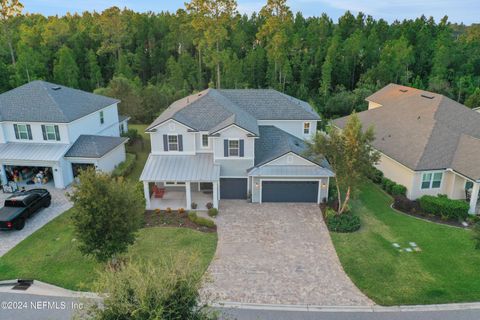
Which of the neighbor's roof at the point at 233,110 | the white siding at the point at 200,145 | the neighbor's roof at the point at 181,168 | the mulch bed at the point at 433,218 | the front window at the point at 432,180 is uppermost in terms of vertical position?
the neighbor's roof at the point at 233,110

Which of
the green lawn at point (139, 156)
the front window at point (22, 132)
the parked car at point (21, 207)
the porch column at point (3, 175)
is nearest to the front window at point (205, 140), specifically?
the green lawn at point (139, 156)

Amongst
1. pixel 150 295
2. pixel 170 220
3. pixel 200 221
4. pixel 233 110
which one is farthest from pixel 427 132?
pixel 150 295

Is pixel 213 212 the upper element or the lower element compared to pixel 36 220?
upper

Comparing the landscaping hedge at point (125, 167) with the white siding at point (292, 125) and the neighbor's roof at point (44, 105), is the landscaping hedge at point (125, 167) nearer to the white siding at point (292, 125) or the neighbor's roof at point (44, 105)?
the neighbor's roof at point (44, 105)

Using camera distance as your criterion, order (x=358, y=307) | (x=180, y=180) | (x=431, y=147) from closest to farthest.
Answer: (x=358, y=307) → (x=180, y=180) → (x=431, y=147)

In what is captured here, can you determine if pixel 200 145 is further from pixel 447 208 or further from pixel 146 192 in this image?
pixel 447 208

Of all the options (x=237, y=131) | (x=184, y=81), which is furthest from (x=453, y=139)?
(x=184, y=81)
